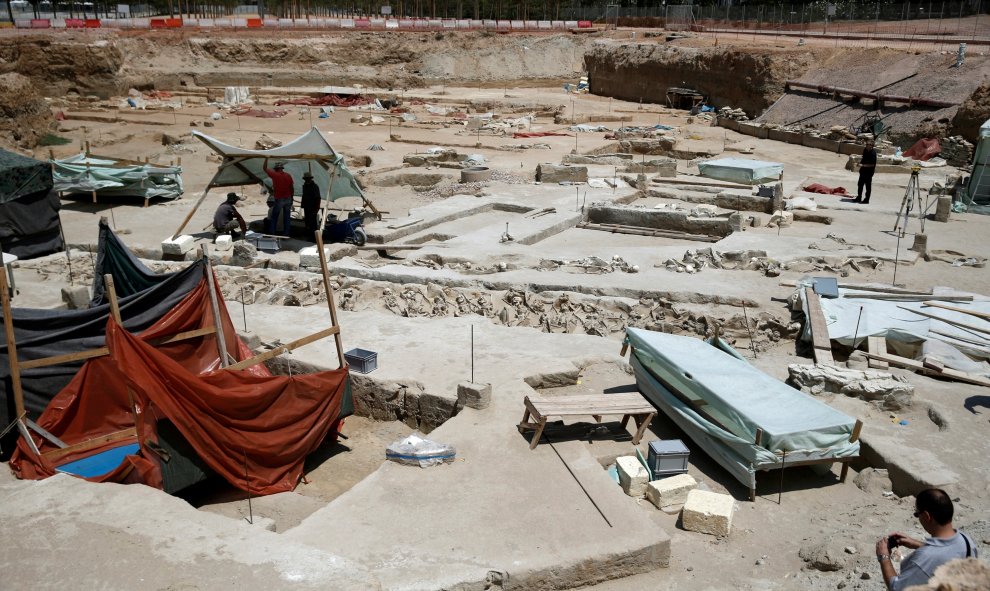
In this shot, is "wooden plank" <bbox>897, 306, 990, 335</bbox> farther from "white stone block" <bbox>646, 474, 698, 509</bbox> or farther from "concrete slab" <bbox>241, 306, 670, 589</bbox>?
"concrete slab" <bbox>241, 306, 670, 589</bbox>

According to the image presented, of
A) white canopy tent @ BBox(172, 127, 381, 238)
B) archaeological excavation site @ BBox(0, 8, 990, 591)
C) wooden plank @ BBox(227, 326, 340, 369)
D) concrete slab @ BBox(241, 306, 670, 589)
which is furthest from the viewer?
white canopy tent @ BBox(172, 127, 381, 238)

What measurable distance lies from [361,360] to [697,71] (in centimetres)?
3461

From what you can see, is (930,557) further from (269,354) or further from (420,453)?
(269,354)

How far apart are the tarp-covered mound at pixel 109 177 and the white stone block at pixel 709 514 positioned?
14942 mm

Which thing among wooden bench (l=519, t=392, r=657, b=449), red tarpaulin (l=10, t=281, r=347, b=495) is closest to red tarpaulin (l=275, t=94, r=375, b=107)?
red tarpaulin (l=10, t=281, r=347, b=495)

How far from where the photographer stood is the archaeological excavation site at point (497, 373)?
→ 5344mm

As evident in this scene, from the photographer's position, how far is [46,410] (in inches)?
266

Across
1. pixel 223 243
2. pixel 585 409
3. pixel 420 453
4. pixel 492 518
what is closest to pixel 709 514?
pixel 585 409

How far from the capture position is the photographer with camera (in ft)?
12.2

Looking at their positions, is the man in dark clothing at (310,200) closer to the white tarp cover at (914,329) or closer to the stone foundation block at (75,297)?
the stone foundation block at (75,297)

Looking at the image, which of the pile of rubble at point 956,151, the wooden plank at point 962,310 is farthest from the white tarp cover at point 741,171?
the wooden plank at point 962,310

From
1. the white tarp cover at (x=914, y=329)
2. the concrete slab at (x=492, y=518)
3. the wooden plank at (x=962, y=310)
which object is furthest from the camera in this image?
the wooden plank at (x=962, y=310)

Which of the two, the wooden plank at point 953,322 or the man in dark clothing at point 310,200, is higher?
the man in dark clothing at point 310,200

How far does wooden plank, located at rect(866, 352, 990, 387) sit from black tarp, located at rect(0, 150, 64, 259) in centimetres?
1335
